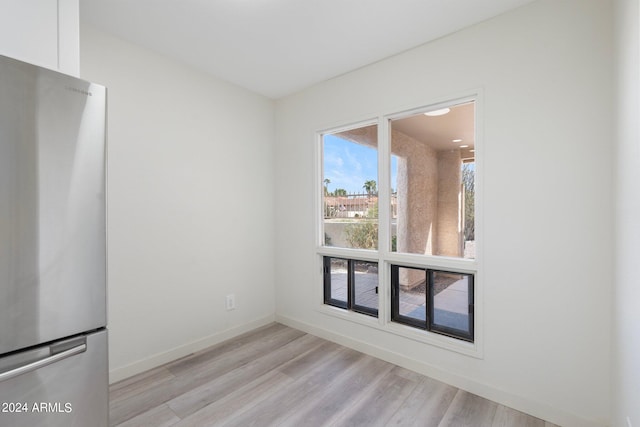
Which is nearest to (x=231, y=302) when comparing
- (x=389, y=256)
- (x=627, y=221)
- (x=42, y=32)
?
(x=389, y=256)

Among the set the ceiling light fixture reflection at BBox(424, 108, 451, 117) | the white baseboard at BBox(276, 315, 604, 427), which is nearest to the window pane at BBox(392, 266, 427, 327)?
the white baseboard at BBox(276, 315, 604, 427)

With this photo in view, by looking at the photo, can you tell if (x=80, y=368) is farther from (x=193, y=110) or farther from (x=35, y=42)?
(x=193, y=110)

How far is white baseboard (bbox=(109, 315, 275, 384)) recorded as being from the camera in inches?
83.0

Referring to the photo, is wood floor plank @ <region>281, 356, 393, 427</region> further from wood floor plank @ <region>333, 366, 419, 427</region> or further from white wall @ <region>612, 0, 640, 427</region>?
white wall @ <region>612, 0, 640, 427</region>

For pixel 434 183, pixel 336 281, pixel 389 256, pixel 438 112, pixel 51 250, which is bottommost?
pixel 336 281

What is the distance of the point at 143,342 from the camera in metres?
2.24

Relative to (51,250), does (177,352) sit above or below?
below

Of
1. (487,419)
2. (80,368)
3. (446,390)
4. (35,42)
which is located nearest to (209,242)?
(80,368)

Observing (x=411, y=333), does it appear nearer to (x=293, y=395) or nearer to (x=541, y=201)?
(x=293, y=395)

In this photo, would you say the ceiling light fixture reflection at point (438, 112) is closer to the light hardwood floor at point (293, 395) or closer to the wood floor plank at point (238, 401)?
the light hardwood floor at point (293, 395)

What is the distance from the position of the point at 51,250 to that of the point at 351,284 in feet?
7.23

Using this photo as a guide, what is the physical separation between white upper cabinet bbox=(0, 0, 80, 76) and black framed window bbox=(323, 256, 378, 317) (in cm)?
231

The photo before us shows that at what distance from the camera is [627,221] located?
125cm

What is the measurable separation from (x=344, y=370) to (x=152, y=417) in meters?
1.29
